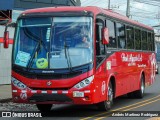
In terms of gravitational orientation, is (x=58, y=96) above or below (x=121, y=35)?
below

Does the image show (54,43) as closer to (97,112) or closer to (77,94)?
(77,94)

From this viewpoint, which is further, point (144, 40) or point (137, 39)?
point (144, 40)

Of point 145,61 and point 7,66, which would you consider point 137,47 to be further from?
point 7,66

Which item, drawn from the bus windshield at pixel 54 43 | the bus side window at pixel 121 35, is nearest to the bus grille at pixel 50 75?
the bus windshield at pixel 54 43

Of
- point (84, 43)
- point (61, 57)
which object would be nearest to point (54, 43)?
point (61, 57)

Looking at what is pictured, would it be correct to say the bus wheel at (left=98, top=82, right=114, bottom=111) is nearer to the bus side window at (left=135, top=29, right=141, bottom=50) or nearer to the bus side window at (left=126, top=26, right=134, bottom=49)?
the bus side window at (left=126, top=26, right=134, bottom=49)

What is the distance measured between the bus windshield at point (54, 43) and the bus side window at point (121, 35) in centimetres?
288

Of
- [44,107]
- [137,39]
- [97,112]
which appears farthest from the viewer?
[137,39]

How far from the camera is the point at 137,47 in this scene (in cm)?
1681

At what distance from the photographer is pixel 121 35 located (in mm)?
14508

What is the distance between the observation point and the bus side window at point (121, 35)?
1420 cm

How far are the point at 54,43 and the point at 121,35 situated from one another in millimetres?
3779

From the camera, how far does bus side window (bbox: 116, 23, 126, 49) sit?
14195 mm

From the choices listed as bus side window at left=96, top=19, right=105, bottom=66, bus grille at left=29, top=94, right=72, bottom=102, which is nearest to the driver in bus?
bus side window at left=96, top=19, right=105, bottom=66
